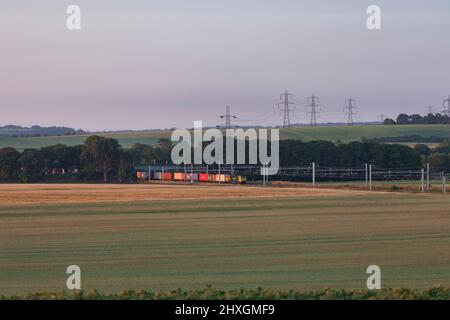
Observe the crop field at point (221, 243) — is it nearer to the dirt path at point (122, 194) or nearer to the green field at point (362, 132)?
the dirt path at point (122, 194)

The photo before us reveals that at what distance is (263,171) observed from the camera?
82250mm

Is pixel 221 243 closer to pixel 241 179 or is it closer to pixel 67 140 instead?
pixel 241 179

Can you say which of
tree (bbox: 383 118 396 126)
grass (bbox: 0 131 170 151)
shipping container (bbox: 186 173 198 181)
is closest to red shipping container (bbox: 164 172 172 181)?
shipping container (bbox: 186 173 198 181)

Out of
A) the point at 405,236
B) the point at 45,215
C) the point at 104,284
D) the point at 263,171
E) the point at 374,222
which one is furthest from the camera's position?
the point at 263,171

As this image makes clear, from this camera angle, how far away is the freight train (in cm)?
8219

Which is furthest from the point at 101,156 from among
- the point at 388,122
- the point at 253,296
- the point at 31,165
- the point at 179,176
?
the point at 388,122

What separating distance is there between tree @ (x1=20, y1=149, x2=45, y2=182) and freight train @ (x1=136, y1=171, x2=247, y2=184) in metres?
8.75

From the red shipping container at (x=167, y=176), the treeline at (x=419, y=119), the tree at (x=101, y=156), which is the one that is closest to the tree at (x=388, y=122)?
the treeline at (x=419, y=119)

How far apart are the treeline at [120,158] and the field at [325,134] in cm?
3802

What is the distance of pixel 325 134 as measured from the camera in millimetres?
152375

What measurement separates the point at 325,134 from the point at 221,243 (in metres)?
124
